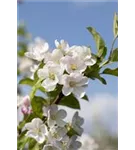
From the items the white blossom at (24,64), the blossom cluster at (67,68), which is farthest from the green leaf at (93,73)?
the white blossom at (24,64)

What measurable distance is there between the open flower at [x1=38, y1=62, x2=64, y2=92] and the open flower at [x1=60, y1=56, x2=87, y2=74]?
16mm

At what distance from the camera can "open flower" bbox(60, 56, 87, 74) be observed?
0.79 m

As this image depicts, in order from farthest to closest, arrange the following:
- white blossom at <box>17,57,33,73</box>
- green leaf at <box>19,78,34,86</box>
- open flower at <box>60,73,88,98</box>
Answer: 1. white blossom at <box>17,57,33,73</box>
2. green leaf at <box>19,78,34,86</box>
3. open flower at <box>60,73,88,98</box>

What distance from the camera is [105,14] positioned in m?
1.11

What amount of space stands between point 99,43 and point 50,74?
0.16 metres

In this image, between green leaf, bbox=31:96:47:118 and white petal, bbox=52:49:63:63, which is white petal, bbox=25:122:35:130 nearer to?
green leaf, bbox=31:96:47:118

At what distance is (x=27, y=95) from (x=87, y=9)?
0.42 metres

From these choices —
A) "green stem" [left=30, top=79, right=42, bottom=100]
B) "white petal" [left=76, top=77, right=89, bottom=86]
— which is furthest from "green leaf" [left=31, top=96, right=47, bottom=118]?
"white petal" [left=76, top=77, right=89, bottom=86]

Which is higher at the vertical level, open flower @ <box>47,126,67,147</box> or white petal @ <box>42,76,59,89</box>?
white petal @ <box>42,76,59,89</box>

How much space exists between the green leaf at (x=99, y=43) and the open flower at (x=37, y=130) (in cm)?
22

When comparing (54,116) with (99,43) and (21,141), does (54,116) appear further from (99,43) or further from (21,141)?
(99,43)

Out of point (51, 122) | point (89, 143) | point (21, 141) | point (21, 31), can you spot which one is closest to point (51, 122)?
point (51, 122)
